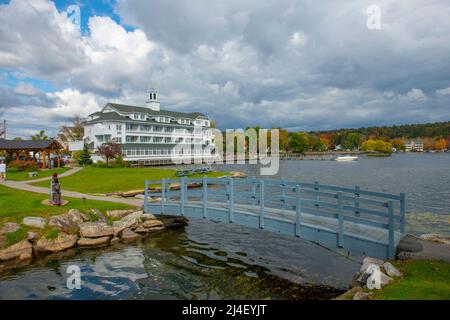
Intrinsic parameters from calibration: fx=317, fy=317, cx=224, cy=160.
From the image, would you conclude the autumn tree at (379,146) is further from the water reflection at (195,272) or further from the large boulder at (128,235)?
the large boulder at (128,235)

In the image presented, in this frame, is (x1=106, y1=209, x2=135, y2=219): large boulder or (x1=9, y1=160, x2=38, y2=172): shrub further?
(x1=9, y1=160, x2=38, y2=172): shrub

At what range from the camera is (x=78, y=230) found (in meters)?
16.8

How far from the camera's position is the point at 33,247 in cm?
1492

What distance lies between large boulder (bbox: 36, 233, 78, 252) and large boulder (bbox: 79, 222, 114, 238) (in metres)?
0.62

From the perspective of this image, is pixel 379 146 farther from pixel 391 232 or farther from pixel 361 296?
pixel 361 296

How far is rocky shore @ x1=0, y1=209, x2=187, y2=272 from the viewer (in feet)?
47.4

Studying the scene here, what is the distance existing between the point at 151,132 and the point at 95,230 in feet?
214

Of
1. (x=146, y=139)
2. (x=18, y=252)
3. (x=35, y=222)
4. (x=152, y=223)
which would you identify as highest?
(x=146, y=139)

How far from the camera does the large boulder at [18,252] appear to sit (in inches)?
552

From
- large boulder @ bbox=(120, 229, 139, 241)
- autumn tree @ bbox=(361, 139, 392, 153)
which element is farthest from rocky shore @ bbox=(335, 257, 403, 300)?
autumn tree @ bbox=(361, 139, 392, 153)

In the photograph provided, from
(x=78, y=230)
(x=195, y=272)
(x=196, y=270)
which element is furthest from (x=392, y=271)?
(x=78, y=230)

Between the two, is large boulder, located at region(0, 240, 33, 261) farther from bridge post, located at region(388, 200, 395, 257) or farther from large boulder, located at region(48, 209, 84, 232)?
bridge post, located at region(388, 200, 395, 257)

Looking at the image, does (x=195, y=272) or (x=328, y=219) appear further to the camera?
(x=328, y=219)
